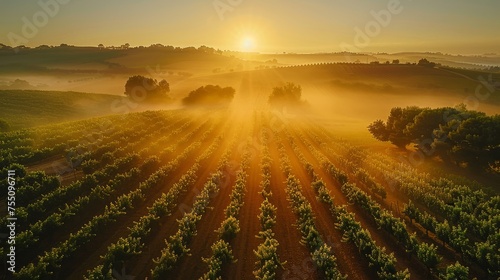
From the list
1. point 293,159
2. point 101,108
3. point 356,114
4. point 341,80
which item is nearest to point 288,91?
point 356,114

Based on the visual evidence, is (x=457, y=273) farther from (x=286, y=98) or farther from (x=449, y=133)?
(x=286, y=98)

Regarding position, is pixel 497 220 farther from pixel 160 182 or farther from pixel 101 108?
pixel 101 108


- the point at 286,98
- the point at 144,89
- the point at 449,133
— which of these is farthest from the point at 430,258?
the point at 144,89

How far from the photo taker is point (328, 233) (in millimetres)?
27266

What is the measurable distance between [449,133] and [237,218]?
3813 centimetres

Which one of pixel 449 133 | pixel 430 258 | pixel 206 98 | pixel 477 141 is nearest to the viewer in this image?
pixel 430 258

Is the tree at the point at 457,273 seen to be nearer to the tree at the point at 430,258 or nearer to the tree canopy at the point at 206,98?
the tree at the point at 430,258

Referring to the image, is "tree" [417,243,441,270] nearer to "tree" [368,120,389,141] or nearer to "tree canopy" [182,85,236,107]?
"tree" [368,120,389,141]

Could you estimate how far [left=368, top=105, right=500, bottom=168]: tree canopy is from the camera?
A: 4581 centimetres

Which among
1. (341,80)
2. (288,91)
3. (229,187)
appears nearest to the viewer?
(229,187)

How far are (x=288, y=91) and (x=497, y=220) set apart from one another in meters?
122

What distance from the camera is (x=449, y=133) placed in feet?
164

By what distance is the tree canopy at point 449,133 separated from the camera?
45.8m

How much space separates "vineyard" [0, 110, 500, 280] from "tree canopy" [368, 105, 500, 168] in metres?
8.16
